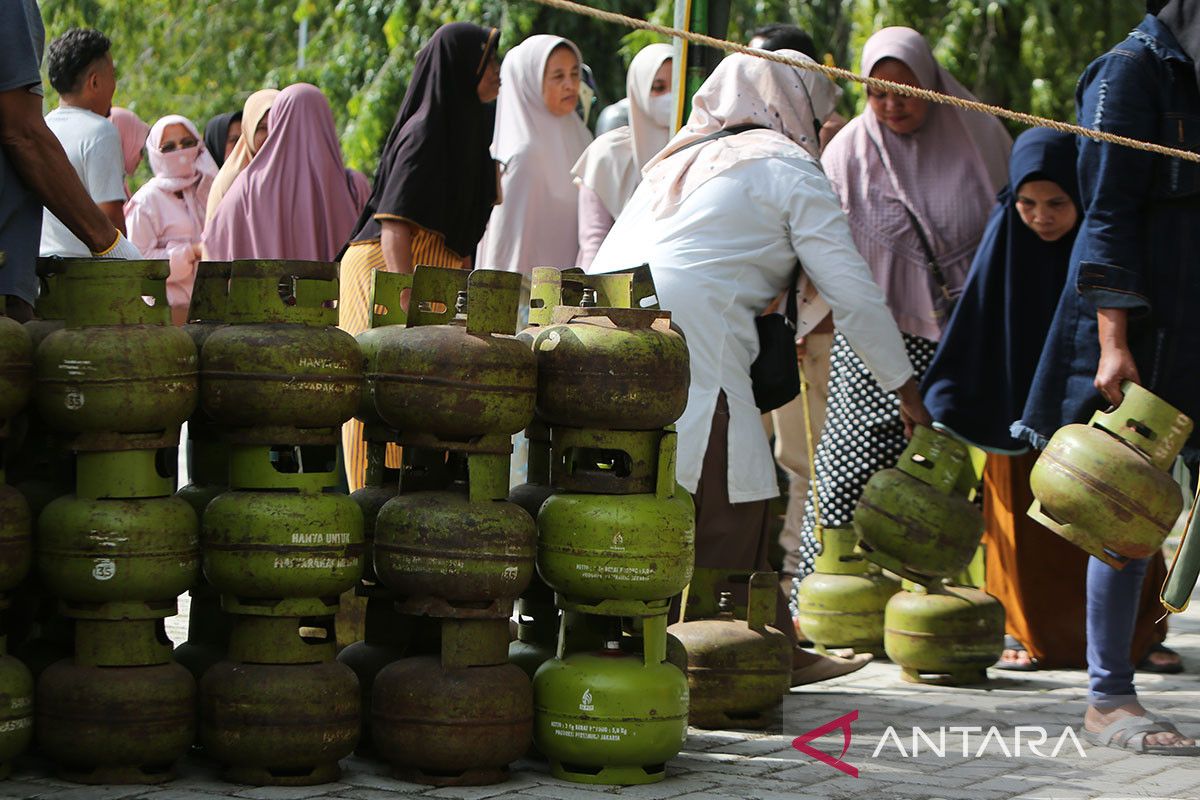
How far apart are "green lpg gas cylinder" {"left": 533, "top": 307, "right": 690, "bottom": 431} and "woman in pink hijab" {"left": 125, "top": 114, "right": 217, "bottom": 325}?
4.89 metres

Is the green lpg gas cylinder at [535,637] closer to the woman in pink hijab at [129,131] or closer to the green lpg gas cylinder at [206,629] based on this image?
the green lpg gas cylinder at [206,629]

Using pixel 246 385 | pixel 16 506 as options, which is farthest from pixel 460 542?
pixel 16 506

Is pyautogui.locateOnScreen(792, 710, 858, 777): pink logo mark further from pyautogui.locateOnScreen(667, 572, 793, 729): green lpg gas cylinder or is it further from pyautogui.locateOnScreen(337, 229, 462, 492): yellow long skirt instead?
pyautogui.locateOnScreen(337, 229, 462, 492): yellow long skirt

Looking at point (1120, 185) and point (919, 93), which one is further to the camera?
point (1120, 185)

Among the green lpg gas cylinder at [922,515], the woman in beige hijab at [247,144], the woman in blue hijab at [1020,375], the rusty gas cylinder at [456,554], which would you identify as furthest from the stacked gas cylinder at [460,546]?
the woman in beige hijab at [247,144]

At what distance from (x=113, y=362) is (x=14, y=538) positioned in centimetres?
47

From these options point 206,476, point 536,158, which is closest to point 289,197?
point 536,158

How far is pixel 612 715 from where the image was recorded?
433 cm

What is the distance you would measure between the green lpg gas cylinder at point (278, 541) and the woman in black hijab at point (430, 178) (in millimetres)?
2407

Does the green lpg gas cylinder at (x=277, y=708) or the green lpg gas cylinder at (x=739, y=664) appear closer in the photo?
the green lpg gas cylinder at (x=277, y=708)

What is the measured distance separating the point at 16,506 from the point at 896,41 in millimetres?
4327

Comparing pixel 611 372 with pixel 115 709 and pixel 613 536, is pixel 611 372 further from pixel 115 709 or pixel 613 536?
pixel 115 709

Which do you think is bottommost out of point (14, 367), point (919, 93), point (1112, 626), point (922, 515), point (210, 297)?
point (1112, 626)

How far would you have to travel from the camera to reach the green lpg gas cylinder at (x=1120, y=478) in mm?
4898
